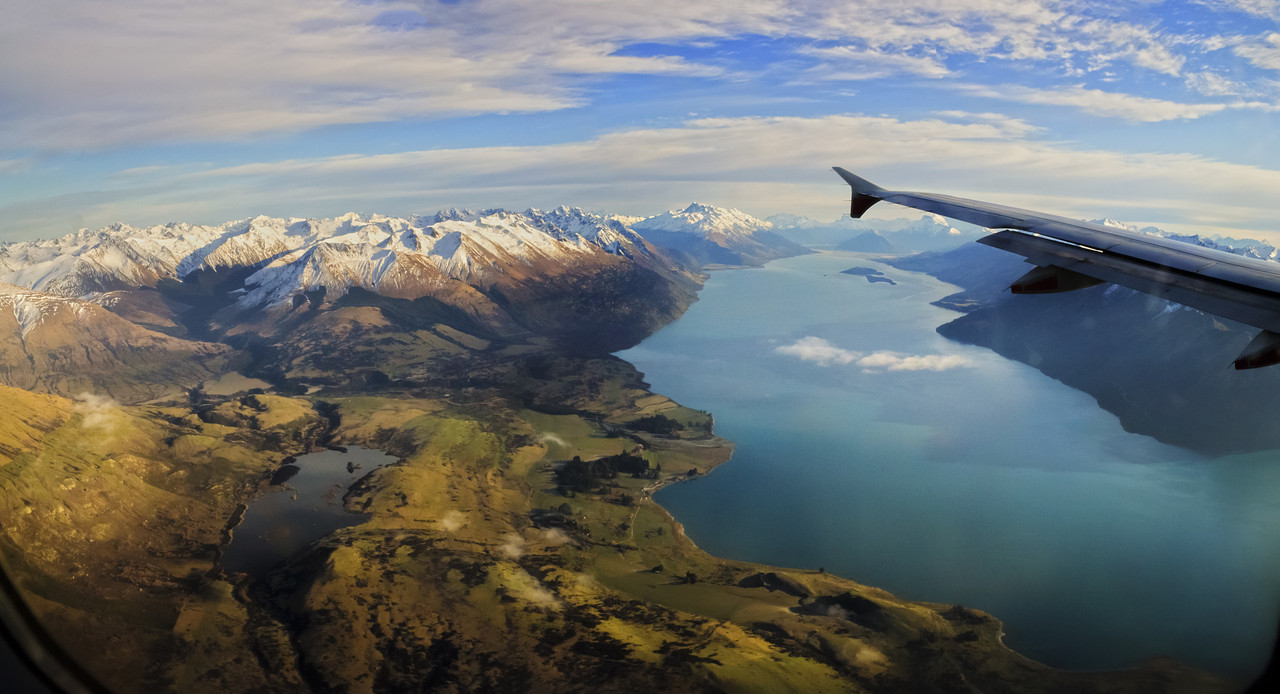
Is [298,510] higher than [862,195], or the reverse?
[862,195]

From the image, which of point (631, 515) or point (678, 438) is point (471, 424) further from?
point (631, 515)

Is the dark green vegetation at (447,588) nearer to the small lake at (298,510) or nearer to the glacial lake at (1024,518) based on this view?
the small lake at (298,510)

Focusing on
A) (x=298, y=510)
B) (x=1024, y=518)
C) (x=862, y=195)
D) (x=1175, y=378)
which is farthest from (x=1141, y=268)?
(x=1175, y=378)

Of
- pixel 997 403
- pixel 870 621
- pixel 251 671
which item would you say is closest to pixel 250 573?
pixel 251 671

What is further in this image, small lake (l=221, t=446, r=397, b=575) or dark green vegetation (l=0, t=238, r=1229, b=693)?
small lake (l=221, t=446, r=397, b=575)

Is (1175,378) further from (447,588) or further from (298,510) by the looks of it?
(298,510)

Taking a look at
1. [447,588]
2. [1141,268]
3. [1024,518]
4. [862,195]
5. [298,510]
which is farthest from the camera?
[298,510]

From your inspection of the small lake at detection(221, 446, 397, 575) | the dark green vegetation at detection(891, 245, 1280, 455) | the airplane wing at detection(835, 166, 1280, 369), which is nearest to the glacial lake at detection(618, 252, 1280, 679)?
the dark green vegetation at detection(891, 245, 1280, 455)

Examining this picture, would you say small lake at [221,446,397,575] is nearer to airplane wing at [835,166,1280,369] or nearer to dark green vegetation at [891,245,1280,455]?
airplane wing at [835,166,1280,369]
